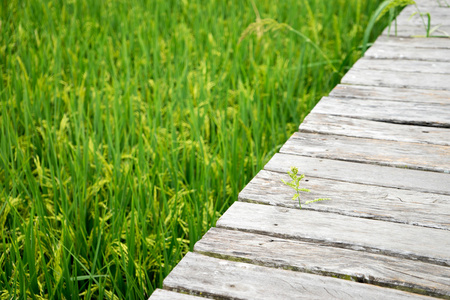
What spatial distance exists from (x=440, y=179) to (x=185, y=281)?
83cm

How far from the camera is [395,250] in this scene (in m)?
1.16

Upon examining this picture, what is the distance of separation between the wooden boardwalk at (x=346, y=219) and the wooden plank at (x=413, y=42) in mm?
743

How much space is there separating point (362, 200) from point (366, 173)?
0.56 ft

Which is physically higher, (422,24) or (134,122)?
(422,24)

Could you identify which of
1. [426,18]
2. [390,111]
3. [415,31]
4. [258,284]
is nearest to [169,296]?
[258,284]

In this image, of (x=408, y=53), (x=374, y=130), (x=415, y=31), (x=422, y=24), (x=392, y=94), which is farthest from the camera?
(x=422, y=24)

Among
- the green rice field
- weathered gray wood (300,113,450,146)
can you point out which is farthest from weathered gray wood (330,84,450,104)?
the green rice field

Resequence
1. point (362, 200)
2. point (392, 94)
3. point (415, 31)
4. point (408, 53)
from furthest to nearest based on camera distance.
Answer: point (415, 31)
point (408, 53)
point (392, 94)
point (362, 200)

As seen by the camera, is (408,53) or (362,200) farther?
(408,53)

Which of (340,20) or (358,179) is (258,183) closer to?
(358,179)

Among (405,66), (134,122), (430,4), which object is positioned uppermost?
(430,4)

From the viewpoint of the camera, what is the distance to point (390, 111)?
1976 mm

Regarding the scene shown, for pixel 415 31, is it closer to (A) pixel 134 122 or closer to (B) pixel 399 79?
(B) pixel 399 79

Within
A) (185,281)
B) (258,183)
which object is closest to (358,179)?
(258,183)
